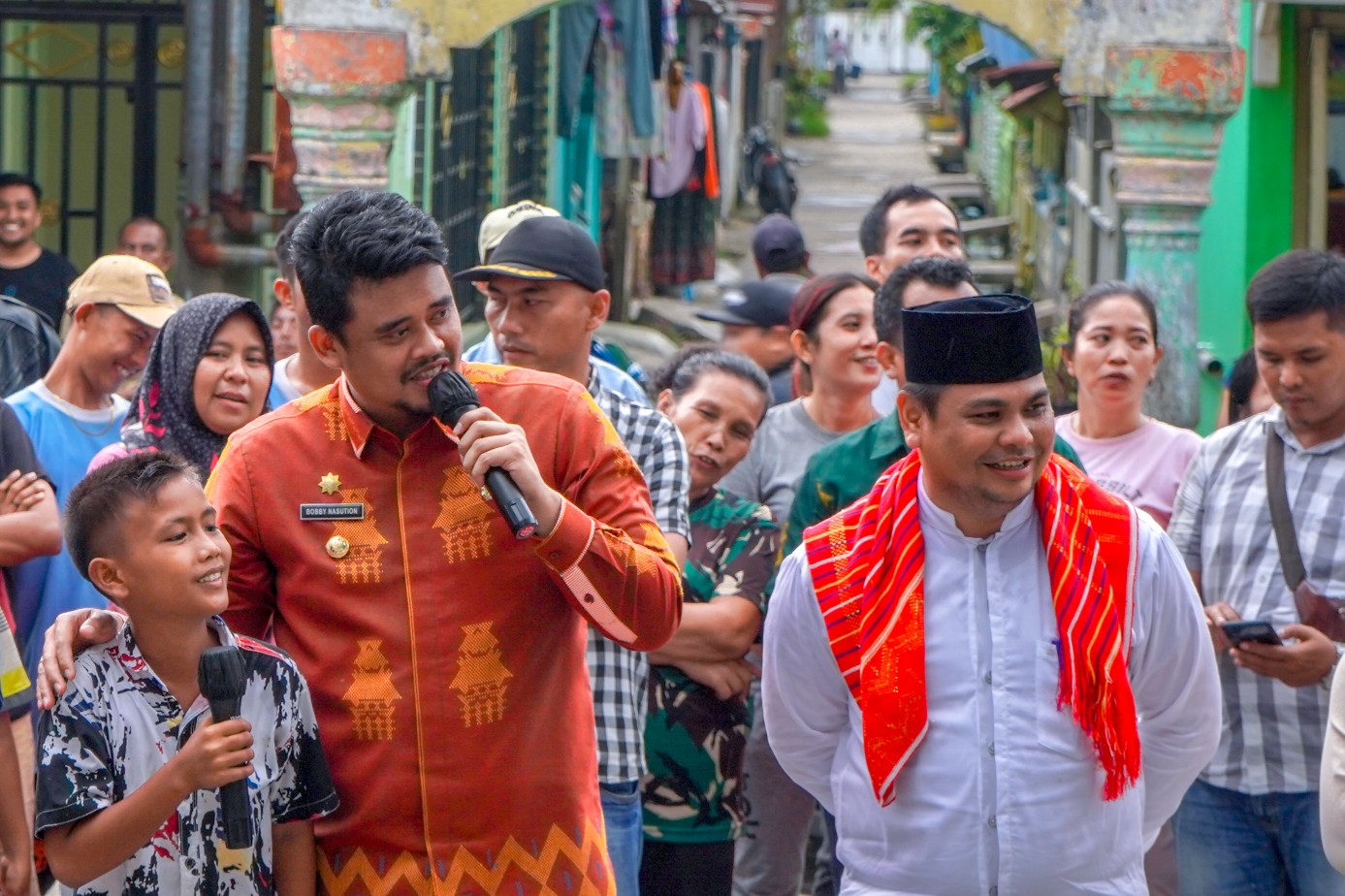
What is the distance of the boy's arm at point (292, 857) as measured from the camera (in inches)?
115

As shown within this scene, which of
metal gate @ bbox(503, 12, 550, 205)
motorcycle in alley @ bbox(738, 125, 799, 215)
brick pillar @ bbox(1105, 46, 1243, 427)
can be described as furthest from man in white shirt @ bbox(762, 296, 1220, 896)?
motorcycle in alley @ bbox(738, 125, 799, 215)

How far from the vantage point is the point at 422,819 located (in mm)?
2865

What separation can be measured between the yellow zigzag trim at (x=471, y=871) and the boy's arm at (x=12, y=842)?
4.10 feet

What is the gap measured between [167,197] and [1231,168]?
19.4 feet

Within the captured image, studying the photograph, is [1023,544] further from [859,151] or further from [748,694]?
[859,151]

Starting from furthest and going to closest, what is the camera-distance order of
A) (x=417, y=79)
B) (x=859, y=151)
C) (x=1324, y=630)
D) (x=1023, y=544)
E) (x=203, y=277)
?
1. (x=859, y=151)
2. (x=203, y=277)
3. (x=417, y=79)
4. (x=1324, y=630)
5. (x=1023, y=544)

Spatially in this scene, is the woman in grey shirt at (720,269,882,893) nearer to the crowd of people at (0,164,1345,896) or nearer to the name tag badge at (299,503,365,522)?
the crowd of people at (0,164,1345,896)

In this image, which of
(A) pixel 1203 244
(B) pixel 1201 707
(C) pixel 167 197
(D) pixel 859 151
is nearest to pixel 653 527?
(B) pixel 1201 707

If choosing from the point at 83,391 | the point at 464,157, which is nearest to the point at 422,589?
the point at 83,391

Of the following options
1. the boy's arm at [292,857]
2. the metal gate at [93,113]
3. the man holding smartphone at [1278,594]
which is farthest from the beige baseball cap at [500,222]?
the metal gate at [93,113]

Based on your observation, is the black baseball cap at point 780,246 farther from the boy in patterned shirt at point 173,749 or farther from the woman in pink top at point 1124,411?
the boy in patterned shirt at point 173,749

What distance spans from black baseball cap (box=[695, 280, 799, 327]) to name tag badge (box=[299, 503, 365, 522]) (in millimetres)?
3812

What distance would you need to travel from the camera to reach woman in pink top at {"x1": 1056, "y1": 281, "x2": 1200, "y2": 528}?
5.03 metres

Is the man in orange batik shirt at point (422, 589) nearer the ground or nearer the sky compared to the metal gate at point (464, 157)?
nearer the ground
